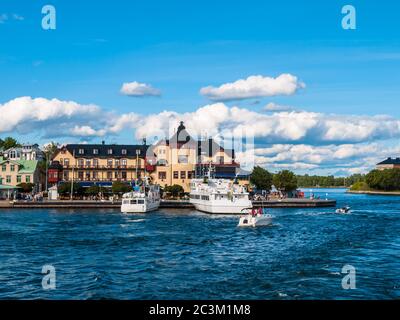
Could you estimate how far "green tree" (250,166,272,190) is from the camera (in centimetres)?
15162

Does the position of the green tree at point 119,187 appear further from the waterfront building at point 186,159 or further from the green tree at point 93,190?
the waterfront building at point 186,159

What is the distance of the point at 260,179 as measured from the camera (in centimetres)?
15175

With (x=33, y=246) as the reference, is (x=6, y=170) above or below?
above

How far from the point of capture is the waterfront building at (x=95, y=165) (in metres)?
130

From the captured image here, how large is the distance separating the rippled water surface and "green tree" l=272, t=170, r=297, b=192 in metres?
77.3

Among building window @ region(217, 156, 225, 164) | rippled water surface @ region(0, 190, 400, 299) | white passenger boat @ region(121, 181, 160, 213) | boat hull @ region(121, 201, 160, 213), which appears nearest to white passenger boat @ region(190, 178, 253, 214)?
white passenger boat @ region(121, 181, 160, 213)

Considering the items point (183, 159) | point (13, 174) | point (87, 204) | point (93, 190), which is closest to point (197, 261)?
point (87, 204)

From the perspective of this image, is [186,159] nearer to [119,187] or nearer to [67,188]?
[119,187]

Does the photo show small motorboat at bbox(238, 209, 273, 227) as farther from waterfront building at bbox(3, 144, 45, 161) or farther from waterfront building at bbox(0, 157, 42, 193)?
waterfront building at bbox(3, 144, 45, 161)
